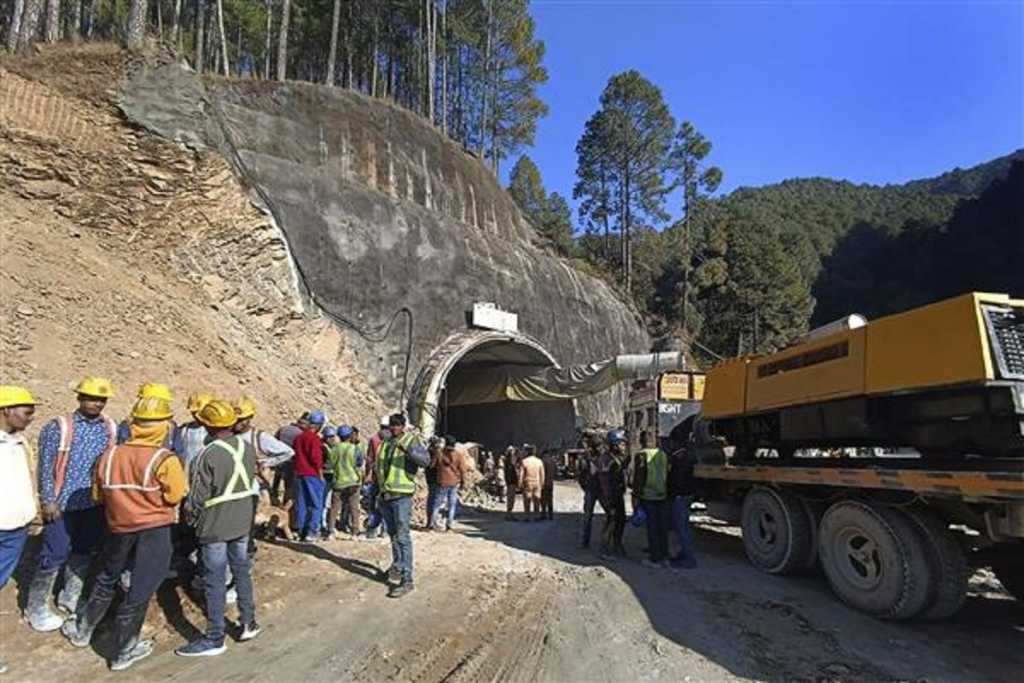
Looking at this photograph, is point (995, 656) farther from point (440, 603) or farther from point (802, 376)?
point (440, 603)

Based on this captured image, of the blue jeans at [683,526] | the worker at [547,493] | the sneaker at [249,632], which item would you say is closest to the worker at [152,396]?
the sneaker at [249,632]

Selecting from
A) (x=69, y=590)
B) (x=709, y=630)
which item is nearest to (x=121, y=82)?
(x=69, y=590)

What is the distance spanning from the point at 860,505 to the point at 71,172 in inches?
581

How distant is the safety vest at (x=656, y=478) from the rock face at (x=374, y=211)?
35.6ft

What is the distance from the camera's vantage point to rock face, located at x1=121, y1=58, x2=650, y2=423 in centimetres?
1617

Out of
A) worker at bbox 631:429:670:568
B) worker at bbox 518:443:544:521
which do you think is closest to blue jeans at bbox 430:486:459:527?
worker at bbox 518:443:544:521

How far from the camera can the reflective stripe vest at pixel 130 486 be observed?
173 inches

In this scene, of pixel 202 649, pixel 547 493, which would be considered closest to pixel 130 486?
pixel 202 649

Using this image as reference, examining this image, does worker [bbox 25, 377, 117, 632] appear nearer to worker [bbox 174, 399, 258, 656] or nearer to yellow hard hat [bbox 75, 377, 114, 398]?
yellow hard hat [bbox 75, 377, 114, 398]

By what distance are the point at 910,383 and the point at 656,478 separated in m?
3.15

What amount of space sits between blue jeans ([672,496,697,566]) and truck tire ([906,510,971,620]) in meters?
2.69

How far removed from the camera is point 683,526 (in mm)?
8000

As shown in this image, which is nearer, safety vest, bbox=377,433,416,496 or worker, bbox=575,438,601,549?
safety vest, bbox=377,433,416,496

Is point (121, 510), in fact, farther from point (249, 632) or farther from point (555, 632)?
point (555, 632)
